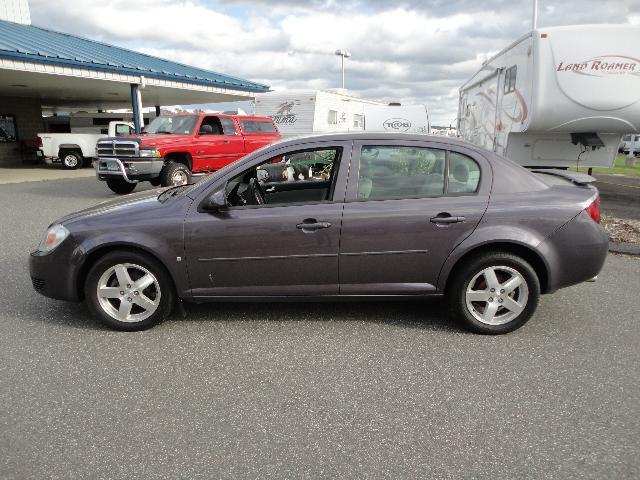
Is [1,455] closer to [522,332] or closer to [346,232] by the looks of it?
[346,232]

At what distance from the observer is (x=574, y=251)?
12.2ft

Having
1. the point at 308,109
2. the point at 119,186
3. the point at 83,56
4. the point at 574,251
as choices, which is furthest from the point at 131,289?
the point at 308,109

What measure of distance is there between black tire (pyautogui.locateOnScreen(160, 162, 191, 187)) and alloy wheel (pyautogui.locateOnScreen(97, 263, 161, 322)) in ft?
25.3

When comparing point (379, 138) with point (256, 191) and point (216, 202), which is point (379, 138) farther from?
point (216, 202)

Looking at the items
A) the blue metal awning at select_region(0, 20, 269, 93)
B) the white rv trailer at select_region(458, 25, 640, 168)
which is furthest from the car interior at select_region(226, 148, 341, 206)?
the blue metal awning at select_region(0, 20, 269, 93)

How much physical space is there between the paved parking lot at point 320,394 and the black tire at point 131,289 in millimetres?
116

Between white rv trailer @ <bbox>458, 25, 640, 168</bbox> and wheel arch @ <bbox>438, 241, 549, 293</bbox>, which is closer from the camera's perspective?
wheel arch @ <bbox>438, 241, 549, 293</bbox>

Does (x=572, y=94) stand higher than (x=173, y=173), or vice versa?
(x=572, y=94)

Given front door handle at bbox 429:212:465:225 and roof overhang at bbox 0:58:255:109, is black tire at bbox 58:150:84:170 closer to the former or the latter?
roof overhang at bbox 0:58:255:109

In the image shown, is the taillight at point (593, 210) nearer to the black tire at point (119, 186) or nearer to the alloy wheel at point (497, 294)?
the alloy wheel at point (497, 294)

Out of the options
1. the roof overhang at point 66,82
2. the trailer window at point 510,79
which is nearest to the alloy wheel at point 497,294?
the trailer window at point 510,79

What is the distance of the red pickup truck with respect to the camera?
1106 cm

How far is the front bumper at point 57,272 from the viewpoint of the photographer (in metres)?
3.84

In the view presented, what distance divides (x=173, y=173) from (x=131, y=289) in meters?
8.14
